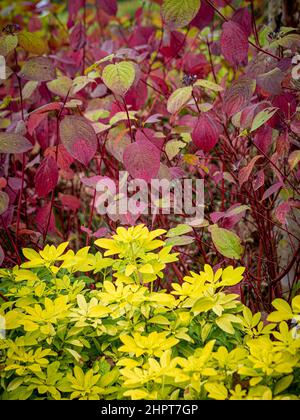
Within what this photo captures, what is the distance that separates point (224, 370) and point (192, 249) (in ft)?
3.87

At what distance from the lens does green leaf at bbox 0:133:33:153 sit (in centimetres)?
134

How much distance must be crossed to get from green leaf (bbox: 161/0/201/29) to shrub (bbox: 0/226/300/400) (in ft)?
1.78

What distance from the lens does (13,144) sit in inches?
53.3

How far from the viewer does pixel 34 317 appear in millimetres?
1077

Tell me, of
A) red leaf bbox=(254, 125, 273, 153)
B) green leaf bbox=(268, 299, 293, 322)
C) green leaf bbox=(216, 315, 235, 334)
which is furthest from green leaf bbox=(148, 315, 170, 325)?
red leaf bbox=(254, 125, 273, 153)

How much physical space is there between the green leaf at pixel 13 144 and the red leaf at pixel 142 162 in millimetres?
267

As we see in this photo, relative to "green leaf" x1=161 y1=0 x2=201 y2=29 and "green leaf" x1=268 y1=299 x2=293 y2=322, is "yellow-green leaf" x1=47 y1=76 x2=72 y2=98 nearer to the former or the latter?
"green leaf" x1=161 y1=0 x2=201 y2=29

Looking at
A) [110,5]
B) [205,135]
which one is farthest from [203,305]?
[110,5]

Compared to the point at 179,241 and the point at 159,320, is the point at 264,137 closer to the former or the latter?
the point at 179,241

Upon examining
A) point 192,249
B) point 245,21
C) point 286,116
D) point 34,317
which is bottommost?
point 34,317

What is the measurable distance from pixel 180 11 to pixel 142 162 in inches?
15.2
